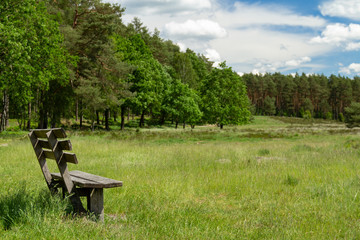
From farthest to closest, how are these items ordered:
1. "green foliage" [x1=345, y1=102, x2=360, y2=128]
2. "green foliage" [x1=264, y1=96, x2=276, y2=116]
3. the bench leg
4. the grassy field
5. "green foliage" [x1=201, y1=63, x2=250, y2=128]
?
"green foliage" [x1=264, y1=96, x2=276, y2=116] → "green foliage" [x1=345, y1=102, x2=360, y2=128] → "green foliage" [x1=201, y1=63, x2=250, y2=128] → the bench leg → the grassy field

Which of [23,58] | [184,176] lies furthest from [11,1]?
[184,176]

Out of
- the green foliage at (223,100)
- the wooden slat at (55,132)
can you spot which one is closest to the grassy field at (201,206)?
the wooden slat at (55,132)

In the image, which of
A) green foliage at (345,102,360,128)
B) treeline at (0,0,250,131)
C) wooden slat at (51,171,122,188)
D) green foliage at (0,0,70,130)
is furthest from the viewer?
green foliage at (345,102,360,128)

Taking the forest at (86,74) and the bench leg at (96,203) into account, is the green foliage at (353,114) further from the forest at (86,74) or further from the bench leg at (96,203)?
the bench leg at (96,203)

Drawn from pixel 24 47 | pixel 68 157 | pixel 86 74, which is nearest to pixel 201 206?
pixel 68 157

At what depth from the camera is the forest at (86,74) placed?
773 inches

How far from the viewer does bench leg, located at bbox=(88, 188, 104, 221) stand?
4.10m

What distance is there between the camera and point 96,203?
13.6 ft

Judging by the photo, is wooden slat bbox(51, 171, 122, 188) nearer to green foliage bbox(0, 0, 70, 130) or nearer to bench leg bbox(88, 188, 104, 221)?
bench leg bbox(88, 188, 104, 221)

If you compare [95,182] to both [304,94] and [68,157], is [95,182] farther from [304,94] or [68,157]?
[304,94]

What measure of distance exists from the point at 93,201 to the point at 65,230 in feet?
2.53

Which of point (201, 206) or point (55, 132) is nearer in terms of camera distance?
point (55, 132)

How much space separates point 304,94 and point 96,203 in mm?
118136

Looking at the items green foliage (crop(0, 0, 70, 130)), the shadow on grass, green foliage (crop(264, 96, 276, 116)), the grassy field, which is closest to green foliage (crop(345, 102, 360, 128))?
green foliage (crop(0, 0, 70, 130))
